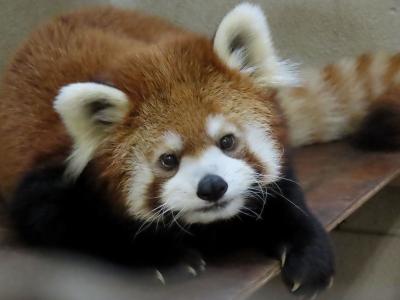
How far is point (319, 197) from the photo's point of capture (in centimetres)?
Result: 284

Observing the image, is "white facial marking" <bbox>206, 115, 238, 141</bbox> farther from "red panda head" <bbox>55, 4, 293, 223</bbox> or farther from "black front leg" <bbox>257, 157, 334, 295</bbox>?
"black front leg" <bbox>257, 157, 334, 295</bbox>

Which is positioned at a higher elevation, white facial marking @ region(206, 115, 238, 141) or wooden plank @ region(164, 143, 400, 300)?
white facial marking @ region(206, 115, 238, 141)

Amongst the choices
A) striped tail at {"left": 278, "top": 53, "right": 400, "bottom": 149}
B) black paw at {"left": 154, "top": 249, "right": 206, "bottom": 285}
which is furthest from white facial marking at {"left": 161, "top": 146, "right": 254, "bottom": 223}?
striped tail at {"left": 278, "top": 53, "right": 400, "bottom": 149}

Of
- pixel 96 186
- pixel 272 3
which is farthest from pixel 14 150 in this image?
pixel 272 3

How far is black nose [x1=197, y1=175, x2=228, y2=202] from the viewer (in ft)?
6.82

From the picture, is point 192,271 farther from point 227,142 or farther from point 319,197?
point 319,197

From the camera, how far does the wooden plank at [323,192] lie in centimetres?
223

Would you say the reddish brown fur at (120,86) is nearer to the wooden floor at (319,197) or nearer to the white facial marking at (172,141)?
the white facial marking at (172,141)

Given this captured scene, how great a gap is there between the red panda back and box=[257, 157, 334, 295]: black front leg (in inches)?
26.5

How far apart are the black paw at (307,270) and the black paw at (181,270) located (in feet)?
0.85

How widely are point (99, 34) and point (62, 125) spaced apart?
45 cm

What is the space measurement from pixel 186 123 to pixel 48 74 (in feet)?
2.38

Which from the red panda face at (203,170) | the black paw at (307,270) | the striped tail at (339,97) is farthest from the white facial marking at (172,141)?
the striped tail at (339,97)

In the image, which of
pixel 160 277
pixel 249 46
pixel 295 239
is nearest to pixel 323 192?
pixel 295 239
